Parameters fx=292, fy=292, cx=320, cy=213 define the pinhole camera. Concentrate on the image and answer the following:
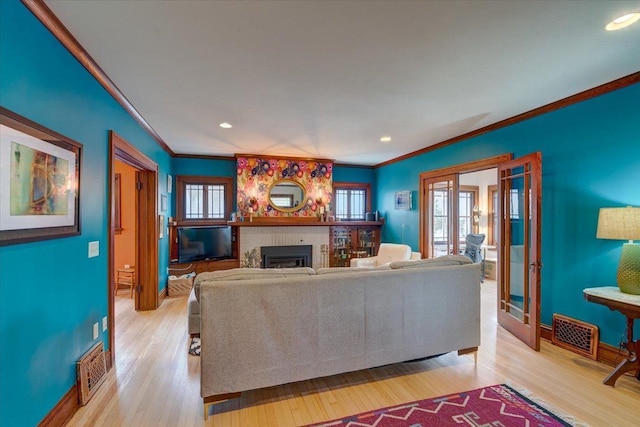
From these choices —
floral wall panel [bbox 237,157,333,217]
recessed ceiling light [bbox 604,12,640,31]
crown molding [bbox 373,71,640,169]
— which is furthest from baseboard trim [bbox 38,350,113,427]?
crown molding [bbox 373,71,640,169]

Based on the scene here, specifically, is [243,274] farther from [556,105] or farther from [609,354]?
[556,105]

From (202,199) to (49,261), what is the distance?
169 inches

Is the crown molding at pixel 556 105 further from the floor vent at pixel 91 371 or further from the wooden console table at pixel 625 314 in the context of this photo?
the floor vent at pixel 91 371

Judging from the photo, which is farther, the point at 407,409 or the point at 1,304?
the point at 407,409

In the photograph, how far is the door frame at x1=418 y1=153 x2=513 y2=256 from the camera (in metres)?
3.95

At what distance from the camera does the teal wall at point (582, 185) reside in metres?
2.68

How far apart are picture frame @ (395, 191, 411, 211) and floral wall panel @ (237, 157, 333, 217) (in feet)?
4.72

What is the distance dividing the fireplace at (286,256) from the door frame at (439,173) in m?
2.30

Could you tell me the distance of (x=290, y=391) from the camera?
2.37 meters

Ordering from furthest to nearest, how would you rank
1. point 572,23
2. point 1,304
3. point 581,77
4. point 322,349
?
point 581,77 < point 322,349 < point 572,23 < point 1,304

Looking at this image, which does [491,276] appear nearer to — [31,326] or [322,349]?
[322,349]

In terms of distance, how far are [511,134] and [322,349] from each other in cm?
351

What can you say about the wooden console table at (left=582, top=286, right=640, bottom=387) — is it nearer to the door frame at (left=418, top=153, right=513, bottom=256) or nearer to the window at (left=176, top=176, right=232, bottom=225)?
the door frame at (left=418, top=153, right=513, bottom=256)

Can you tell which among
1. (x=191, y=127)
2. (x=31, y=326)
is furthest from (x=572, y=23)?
(x=191, y=127)
